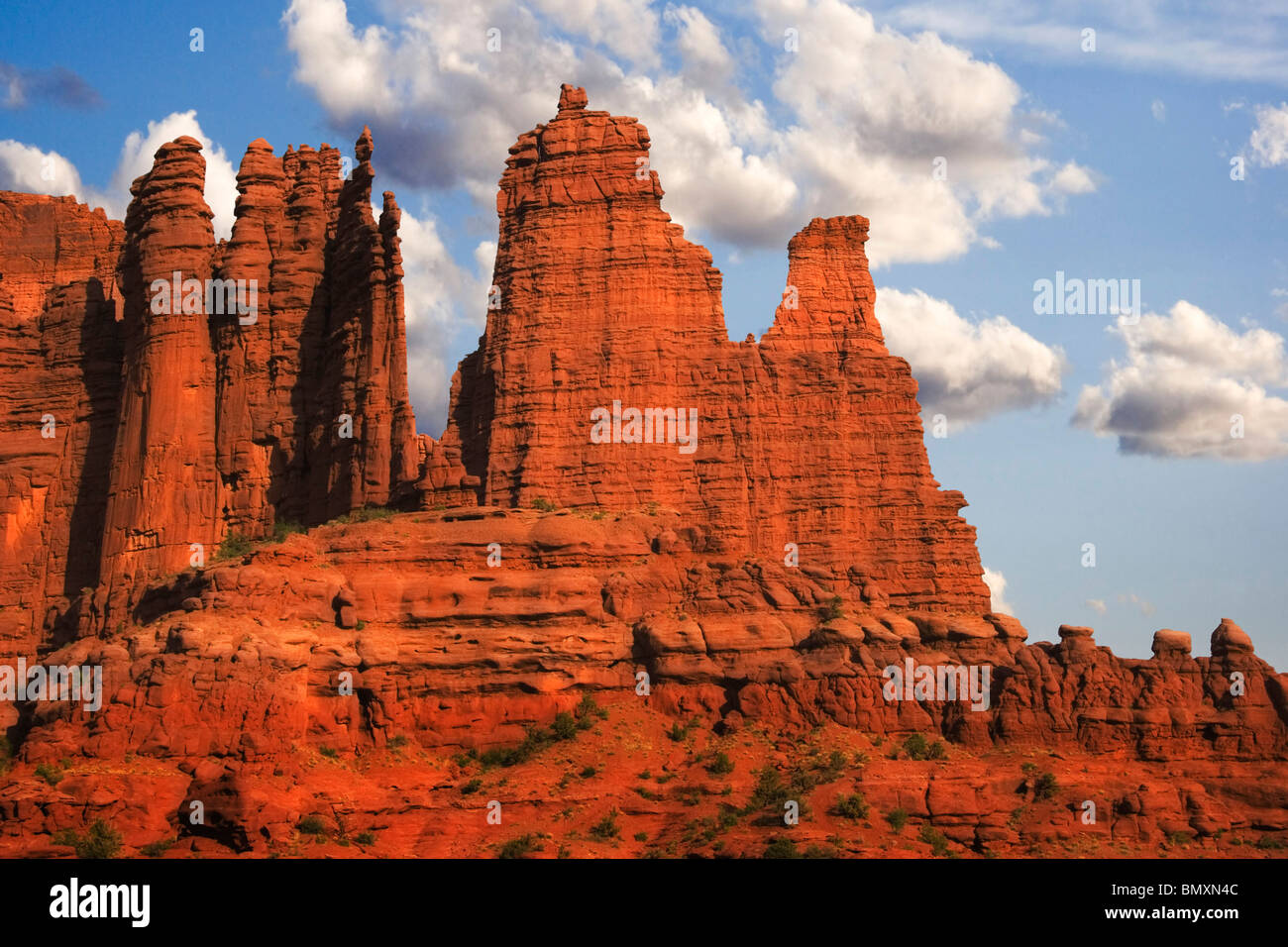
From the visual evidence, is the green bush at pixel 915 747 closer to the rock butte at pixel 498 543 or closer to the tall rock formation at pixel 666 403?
the rock butte at pixel 498 543

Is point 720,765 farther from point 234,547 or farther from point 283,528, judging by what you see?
point 234,547

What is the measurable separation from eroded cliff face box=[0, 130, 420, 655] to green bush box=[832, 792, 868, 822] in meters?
24.4

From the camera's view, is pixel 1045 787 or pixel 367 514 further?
pixel 367 514

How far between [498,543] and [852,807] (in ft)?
54.4

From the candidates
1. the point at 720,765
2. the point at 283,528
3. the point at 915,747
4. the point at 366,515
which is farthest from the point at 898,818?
the point at 283,528

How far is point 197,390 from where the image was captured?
271ft

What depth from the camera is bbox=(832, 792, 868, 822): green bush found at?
194 ft

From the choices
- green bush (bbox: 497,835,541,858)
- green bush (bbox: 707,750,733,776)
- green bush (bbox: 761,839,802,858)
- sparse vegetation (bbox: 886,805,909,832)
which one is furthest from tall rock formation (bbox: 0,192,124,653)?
sparse vegetation (bbox: 886,805,909,832)

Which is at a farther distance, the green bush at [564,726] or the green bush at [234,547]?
the green bush at [234,547]

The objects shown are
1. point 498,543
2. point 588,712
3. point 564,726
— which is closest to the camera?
point 564,726

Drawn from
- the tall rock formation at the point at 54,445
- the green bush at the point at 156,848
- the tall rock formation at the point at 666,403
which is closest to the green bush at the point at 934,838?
the tall rock formation at the point at 666,403

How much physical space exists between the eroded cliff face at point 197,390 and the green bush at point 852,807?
24.4 meters

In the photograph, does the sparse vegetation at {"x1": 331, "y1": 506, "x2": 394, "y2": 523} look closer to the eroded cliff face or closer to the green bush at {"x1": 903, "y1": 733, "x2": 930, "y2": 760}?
the eroded cliff face

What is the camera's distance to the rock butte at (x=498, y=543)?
60.6 m
